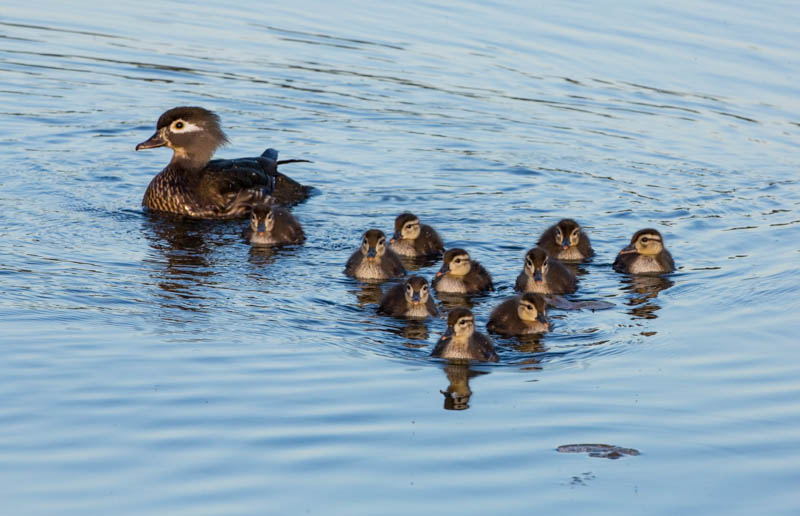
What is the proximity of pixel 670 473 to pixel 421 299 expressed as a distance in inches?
116

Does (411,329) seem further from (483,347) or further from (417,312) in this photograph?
(483,347)

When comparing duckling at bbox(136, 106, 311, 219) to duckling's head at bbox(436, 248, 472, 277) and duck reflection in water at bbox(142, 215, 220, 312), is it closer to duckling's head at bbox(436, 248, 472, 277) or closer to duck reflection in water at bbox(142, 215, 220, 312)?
duck reflection in water at bbox(142, 215, 220, 312)

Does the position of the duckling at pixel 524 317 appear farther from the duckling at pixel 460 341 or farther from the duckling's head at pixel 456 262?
the duckling's head at pixel 456 262

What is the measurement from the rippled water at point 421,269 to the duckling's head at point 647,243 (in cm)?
29

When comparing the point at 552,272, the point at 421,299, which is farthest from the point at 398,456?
the point at 552,272

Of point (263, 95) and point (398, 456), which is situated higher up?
point (263, 95)

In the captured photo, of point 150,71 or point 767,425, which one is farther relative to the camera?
point 150,71

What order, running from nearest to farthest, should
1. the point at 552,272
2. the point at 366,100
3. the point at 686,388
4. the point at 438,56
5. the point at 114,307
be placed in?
the point at 686,388, the point at 114,307, the point at 552,272, the point at 366,100, the point at 438,56

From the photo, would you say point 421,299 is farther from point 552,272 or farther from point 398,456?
point 398,456

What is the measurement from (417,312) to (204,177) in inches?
151

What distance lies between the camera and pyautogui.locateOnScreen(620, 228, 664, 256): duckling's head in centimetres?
1038

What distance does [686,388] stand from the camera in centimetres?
761

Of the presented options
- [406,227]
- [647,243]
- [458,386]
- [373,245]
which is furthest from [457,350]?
[647,243]

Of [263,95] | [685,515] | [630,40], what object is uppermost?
[630,40]
